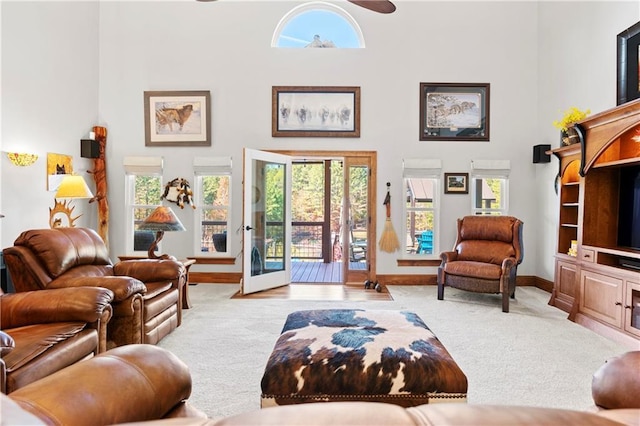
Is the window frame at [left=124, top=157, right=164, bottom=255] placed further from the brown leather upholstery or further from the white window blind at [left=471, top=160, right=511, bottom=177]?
the brown leather upholstery

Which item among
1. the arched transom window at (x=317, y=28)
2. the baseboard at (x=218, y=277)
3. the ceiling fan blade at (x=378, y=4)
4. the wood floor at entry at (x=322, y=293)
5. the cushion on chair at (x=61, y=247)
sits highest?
the arched transom window at (x=317, y=28)

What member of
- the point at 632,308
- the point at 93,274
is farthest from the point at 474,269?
the point at 93,274

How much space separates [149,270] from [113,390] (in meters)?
2.25

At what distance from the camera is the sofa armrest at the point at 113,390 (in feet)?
2.80

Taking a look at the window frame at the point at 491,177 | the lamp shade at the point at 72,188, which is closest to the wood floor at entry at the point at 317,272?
the window frame at the point at 491,177

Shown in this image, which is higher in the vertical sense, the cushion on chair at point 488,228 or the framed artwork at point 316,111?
the framed artwork at point 316,111

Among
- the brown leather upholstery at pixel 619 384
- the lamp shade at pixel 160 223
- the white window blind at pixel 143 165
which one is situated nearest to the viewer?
the brown leather upholstery at pixel 619 384

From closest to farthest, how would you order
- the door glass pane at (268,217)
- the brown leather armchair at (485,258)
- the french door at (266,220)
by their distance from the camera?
1. the brown leather armchair at (485,258)
2. the french door at (266,220)
3. the door glass pane at (268,217)

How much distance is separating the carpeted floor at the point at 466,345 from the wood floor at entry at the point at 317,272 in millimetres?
1302

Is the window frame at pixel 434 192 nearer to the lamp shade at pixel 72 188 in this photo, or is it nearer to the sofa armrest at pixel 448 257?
the sofa armrest at pixel 448 257

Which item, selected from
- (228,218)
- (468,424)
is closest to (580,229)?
(468,424)

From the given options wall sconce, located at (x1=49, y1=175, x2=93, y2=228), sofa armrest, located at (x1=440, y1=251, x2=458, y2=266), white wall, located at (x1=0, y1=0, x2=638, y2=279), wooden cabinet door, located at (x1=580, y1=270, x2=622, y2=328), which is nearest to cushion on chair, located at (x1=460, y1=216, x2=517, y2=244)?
sofa armrest, located at (x1=440, y1=251, x2=458, y2=266)

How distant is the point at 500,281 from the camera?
155 inches

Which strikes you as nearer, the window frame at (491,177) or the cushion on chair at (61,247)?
the cushion on chair at (61,247)
